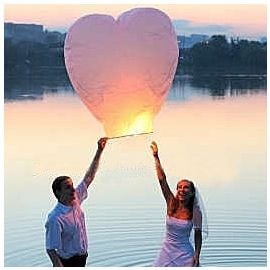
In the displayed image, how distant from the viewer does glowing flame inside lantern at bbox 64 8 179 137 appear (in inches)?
120

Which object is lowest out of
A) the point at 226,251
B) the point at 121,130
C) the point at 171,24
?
the point at 226,251

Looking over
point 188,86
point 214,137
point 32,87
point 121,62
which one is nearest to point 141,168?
point 188,86

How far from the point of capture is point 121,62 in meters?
3.06

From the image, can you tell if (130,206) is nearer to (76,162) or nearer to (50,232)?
(76,162)

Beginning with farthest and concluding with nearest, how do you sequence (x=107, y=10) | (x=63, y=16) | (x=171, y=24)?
(x=63, y=16)
(x=107, y=10)
(x=171, y=24)

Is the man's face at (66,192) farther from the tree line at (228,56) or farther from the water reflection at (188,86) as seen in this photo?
the water reflection at (188,86)

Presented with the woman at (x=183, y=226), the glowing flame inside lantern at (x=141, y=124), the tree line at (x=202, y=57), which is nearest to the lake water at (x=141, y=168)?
the tree line at (x=202, y=57)

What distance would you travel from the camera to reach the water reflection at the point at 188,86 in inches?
203

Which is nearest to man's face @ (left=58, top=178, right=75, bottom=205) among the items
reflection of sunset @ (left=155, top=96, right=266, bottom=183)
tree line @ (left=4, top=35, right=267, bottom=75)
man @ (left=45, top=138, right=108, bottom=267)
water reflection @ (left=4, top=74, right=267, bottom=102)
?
man @ (left=45, top=138, right=108, bottom=267)

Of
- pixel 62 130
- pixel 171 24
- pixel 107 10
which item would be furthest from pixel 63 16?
pixel 62 130

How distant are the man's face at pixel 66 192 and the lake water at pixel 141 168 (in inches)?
39.5

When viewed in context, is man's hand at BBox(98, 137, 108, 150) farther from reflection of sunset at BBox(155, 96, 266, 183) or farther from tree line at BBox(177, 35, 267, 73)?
reflection of sunset at BBox(155, 96, 266, 183)

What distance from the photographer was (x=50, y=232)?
9.58 ft

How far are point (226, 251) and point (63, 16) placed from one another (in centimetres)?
130
